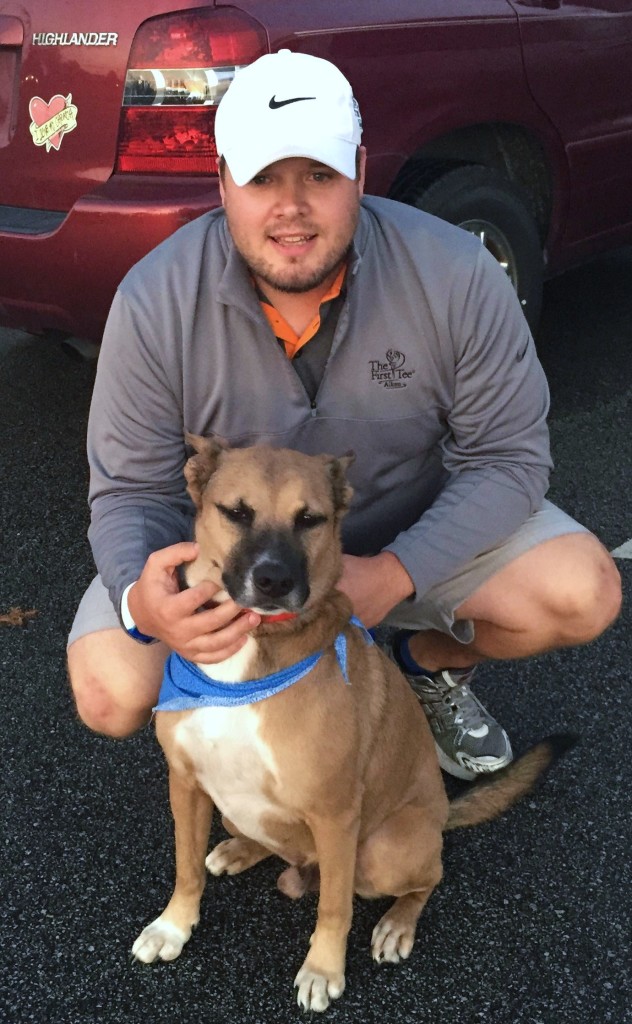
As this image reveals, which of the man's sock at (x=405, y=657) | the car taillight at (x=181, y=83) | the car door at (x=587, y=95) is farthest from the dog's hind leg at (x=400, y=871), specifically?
the car door at (x=587, y=95)

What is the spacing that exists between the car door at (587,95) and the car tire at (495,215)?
14.8 inches

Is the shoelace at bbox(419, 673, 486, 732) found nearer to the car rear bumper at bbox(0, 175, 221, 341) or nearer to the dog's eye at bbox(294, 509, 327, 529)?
the dog's eye at bbox(294, 509, 327, 529)

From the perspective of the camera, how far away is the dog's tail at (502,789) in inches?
103

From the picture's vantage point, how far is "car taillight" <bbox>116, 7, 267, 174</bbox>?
3.15 metres

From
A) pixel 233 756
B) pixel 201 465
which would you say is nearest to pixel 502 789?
pixel 233 756

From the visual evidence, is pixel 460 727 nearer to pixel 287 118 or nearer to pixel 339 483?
pixel 339 483

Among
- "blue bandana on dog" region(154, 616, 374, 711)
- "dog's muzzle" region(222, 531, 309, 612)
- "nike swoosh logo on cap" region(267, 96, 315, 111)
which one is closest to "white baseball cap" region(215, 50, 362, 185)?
"nike swoosh logo on cap" region(267, 96, 315, 111)

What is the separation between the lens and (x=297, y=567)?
2.12m

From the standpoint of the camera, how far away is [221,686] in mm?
2197

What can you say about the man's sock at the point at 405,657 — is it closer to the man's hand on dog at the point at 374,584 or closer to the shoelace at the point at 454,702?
the shoelace at the point at 454,702

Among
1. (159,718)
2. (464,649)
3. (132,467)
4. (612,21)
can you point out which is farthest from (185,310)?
(612,21)

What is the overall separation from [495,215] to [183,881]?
9.53 ft

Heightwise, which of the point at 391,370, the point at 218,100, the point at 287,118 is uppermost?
the point at 287,118

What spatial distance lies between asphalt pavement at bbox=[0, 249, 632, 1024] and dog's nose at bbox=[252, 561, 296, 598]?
0.88 metres
